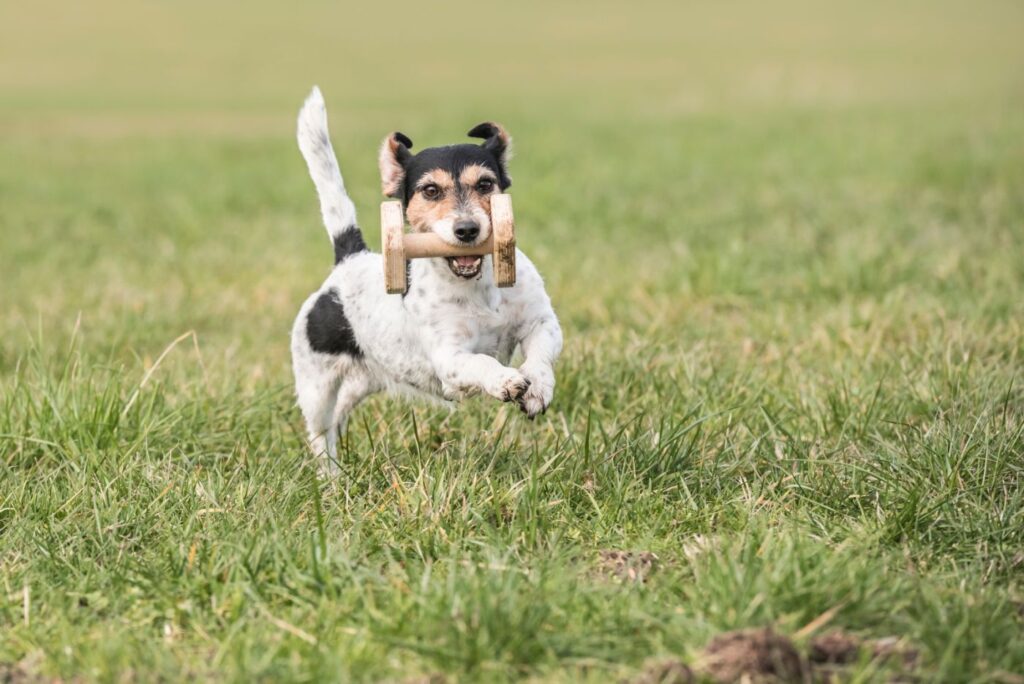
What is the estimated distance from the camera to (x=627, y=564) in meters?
3.97

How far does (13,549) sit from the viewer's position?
168 inches

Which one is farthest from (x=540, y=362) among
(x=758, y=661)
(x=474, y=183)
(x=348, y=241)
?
(x=758, y=661)

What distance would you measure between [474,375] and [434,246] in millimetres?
455

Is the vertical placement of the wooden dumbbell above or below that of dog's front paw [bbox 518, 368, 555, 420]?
above

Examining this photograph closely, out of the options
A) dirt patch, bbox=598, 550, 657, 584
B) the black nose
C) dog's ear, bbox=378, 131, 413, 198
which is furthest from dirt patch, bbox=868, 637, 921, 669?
dog's ear, bbox=378, 131, 413, 198

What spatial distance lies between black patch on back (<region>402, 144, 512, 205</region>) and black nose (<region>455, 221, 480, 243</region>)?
35 centimetres

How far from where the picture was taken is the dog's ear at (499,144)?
4.94 metres

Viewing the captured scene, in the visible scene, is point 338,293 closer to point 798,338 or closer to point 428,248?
point 428,248

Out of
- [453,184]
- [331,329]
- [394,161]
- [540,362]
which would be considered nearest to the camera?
[540,362]

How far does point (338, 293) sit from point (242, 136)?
14687 mm

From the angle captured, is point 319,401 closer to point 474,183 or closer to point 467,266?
point 467,266

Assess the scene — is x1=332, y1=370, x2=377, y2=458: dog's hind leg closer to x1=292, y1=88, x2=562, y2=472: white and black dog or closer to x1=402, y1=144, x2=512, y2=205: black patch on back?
x1=292, y1=88, x2=562, y2=472: white and black dog

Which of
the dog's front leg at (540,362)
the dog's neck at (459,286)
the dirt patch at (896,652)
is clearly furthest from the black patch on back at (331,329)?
the dirt patch at (896,652)

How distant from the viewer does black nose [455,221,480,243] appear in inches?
174
